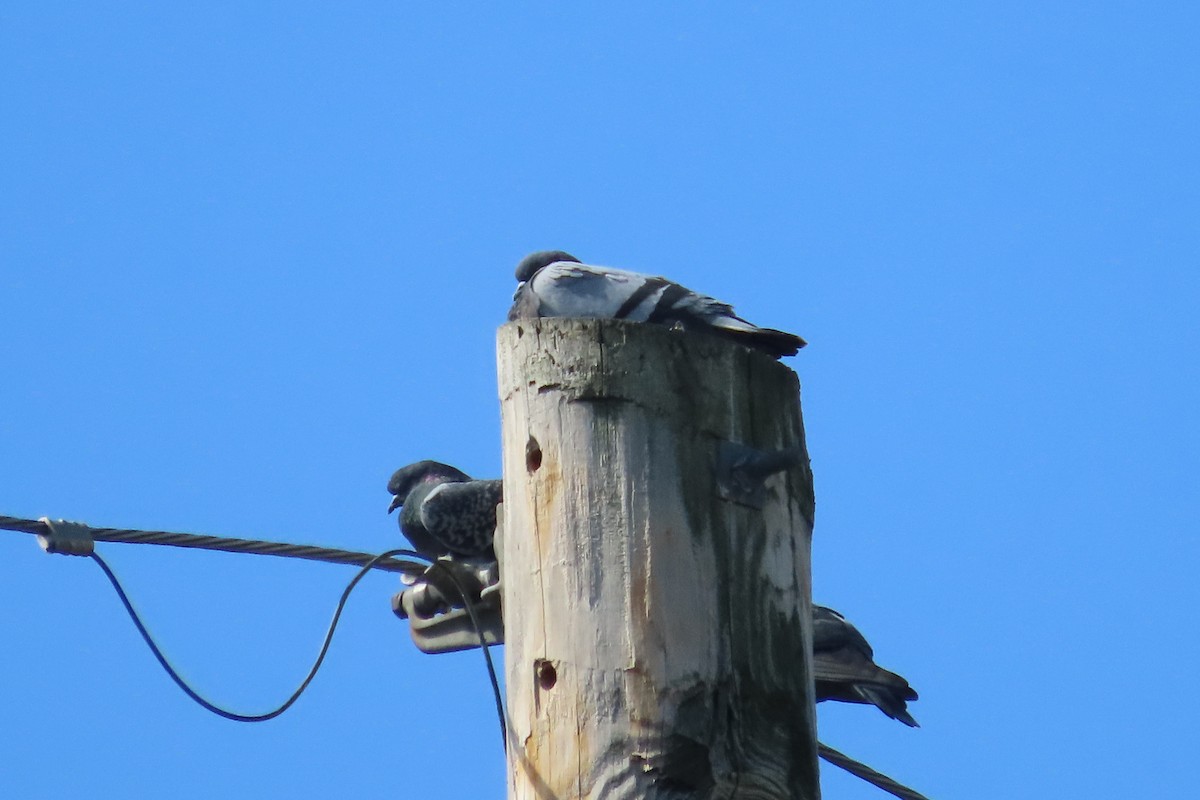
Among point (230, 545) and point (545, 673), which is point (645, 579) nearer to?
point (545, 673)

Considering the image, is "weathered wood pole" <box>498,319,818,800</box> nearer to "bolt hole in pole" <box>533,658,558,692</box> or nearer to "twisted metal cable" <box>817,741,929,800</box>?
"bolt hole in pole" <box>533,658,558,692</box>

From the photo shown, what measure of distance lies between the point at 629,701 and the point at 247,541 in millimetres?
1686

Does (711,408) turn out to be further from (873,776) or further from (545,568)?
(873,776)

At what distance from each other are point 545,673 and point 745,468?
24.3 inches

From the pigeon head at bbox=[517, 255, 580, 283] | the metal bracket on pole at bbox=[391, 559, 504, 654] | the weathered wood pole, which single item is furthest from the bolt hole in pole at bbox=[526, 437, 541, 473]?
the pigeon head at bbox=[517, 255, 580, 283]

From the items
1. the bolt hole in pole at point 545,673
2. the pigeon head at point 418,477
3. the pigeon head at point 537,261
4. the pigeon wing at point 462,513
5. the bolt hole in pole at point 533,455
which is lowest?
the bolt hole in pole at point 545,673

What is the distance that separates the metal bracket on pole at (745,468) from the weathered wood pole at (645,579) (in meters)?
0.02

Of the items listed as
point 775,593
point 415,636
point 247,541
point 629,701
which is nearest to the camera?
point 629,701

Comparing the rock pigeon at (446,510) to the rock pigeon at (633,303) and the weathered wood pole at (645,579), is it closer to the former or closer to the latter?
the rock pigeon at (633,303)

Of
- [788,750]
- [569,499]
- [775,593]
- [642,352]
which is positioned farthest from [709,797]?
[642,352]

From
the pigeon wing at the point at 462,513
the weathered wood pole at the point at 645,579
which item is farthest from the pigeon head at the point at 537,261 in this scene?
the weathered wood pole at the point at 645,579

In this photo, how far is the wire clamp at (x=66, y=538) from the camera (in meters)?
4.41

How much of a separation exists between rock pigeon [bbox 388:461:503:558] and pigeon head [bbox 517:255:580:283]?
6.24ft

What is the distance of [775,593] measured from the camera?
11.5 ft
